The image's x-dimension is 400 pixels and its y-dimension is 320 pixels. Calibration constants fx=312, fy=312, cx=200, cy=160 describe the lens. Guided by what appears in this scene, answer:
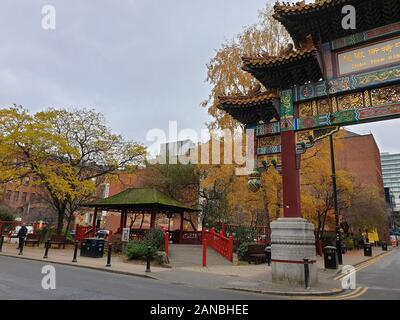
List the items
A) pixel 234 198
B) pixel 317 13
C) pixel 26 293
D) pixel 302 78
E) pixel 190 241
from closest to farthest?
1. pixel 26 293
2. pixel 317 13
3. pixel 302 78
4. pixel 234 198
5. pixel 190 241

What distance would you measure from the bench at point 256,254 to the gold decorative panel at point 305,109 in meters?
9.57

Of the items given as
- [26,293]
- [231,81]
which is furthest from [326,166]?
[26,293]

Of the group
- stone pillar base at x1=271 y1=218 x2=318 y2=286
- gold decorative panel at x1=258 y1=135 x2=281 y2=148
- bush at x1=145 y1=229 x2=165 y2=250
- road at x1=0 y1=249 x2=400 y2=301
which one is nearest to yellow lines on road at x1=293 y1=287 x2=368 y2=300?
road at x1=0 y1=249 x2=400 y2=301

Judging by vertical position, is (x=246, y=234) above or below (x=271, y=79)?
→ below

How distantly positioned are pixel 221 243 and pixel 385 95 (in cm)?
1276

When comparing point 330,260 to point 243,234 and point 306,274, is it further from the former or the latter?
point 243,234

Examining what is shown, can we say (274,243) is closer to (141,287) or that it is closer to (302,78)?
(141,287)

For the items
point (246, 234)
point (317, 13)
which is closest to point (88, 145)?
point (246, 234)

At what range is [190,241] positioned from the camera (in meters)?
25.5

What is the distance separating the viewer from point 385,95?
1030 cm

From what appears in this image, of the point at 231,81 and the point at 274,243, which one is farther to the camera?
the point at 231,81

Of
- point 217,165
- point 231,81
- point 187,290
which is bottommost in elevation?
point 187,290
